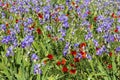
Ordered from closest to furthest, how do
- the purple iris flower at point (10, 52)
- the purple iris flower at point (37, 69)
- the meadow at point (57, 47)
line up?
the purple iris flower at point (37, 69) < the meadow at point (57, 47) < the purple iris flower at point (10, 52)

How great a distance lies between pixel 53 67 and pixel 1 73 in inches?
30.1

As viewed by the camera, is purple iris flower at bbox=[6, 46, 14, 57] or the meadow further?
purple iris flower at bbox=[6, 46, 14, 57]

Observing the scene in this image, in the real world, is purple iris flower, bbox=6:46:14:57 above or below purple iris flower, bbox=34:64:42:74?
above

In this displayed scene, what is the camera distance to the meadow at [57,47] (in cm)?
423

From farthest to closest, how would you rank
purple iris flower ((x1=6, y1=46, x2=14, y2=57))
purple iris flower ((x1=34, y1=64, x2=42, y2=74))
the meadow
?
purple iris flower ((x1=6, y1=46, x2=14, y2=57)) → the meadow → purple iris flower ((x1=34, y1=64, x2=42, y2=74))

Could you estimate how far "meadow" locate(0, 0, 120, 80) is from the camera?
4.23 meters

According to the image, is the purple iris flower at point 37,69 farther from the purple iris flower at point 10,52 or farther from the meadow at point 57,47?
the purple iris flower at point 10,52

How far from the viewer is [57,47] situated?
5.04 meters

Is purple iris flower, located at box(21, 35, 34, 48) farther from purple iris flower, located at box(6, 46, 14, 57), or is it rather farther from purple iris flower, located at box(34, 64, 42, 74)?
purple iris flower, located at box(34, 64, 42, 74)

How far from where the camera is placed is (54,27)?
5.71 metres

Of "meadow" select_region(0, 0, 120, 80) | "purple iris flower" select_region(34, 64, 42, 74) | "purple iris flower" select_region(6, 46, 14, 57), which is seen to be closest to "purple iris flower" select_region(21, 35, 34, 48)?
"meadow" select_region(0, 0, 120, 80)

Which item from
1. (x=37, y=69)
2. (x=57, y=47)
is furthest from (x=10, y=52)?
(x=57, y=47)

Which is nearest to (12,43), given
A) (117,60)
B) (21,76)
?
(21,76)

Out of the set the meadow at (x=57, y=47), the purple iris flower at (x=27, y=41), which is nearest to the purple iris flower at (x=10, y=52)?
the meadow at (x=57, y=47)
